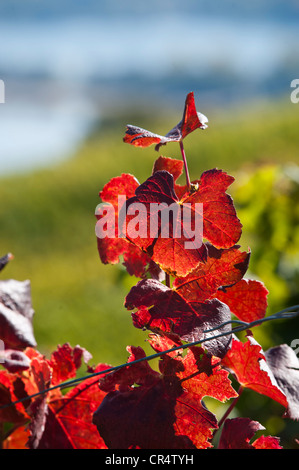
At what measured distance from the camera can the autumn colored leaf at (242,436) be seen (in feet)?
1.27

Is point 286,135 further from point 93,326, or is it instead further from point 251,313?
point 251,313

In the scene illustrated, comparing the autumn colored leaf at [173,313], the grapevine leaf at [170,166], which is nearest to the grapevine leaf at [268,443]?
the autumn colored leaf at [173,313]

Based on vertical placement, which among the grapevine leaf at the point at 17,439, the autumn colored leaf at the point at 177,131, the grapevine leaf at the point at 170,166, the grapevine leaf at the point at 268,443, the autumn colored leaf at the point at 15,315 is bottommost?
the grapevine leaf at the point at 17,439

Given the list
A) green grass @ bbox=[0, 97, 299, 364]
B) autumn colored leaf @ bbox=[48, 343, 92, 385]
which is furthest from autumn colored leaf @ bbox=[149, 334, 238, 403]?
green grass @ bbox=[0, 97, 299, 364]

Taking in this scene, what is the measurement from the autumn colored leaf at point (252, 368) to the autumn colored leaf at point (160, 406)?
0.03 m

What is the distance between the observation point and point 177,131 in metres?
0.39

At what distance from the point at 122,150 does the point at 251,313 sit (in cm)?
436

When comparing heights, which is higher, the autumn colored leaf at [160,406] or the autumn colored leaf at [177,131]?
the autumn colored leaf at [177,131]

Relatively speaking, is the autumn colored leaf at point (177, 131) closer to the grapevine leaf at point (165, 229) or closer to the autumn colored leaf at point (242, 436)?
the grapevine leaf at point (165, 229)

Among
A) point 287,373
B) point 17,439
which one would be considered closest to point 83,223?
point 17,439

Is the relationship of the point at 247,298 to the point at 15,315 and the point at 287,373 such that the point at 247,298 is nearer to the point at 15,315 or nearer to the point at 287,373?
the point at 287,373

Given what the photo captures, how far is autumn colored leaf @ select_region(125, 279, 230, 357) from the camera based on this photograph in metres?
0.36

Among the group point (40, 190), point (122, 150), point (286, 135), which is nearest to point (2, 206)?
point (40, 190)

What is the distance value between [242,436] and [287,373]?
64 millimetres
